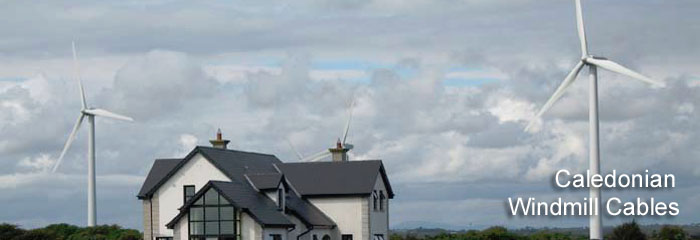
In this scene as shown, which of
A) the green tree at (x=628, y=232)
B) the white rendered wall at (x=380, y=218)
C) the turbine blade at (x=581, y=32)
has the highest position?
the turbine blade at (x=581, y=32)

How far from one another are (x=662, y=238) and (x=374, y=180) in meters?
16.4

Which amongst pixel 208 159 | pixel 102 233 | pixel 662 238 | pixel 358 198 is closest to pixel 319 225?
pixel 358 198

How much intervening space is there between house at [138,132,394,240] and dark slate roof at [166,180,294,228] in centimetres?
2

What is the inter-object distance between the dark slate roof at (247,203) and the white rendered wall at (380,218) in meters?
6.57

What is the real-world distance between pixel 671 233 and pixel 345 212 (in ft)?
60.1

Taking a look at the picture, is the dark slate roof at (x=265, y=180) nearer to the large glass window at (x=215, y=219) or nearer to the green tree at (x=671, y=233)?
the large glass window at (x=215, y=219)

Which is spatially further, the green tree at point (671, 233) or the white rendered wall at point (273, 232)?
the green tree at point (671, 233)

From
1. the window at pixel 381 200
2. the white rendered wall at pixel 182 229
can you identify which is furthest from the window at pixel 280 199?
the window at pixel 381 200

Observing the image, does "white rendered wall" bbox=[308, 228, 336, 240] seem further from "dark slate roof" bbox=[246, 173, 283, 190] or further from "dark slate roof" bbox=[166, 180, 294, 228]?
"dark slate roof" bbox=[246, 173, 283, 190]

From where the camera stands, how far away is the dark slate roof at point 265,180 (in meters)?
61.9

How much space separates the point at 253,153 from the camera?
68938mm

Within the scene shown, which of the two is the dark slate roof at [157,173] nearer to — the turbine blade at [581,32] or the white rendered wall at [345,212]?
the white rendered wall at [345,212]

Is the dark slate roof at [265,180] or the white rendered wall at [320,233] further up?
the dark slate roof at [265,180]

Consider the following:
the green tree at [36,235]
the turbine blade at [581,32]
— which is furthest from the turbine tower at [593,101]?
the green tree at [36,235]
